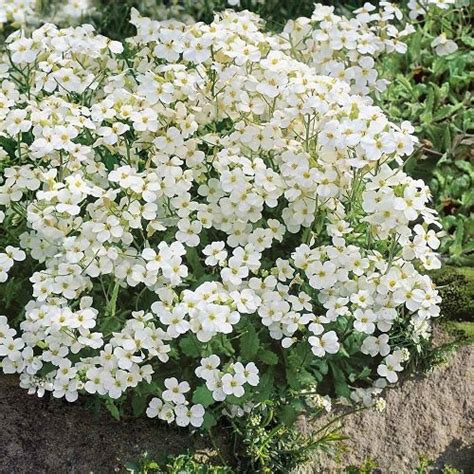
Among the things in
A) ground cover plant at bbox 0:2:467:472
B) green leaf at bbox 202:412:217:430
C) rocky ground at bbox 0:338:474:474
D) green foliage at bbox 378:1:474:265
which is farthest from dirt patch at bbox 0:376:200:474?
green foliage at bbox 378:1:474:265

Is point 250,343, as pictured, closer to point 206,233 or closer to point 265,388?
point 265,388

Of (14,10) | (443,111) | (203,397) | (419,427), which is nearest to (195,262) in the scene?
(203,397)

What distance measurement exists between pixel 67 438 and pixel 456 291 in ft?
5.77

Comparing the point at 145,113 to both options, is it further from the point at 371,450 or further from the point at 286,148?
the point at 371,450

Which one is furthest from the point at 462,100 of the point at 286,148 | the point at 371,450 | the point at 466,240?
the point at 371,450

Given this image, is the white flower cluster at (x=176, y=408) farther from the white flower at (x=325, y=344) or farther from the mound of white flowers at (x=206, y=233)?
the white flower at (x=325, y=344)

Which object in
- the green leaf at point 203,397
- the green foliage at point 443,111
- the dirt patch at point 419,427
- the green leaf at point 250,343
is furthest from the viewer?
the green foliage at point 443,111

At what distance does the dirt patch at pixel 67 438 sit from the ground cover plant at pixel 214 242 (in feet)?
0.35

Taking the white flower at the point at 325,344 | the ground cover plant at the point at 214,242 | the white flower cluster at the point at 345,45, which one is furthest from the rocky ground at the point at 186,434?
the white flower cluster at the point at 345,45

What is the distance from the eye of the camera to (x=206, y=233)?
11.8 ft

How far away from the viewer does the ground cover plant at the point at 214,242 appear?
319cm

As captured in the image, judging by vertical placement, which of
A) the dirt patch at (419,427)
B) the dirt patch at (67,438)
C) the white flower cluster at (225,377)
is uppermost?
the white flower cluster at (225,377)

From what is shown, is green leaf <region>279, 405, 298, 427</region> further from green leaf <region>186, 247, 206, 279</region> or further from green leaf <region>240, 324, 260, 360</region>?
A: green leaf <region>186, 247, 206, 279</region>

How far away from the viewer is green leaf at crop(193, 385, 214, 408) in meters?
3.24
